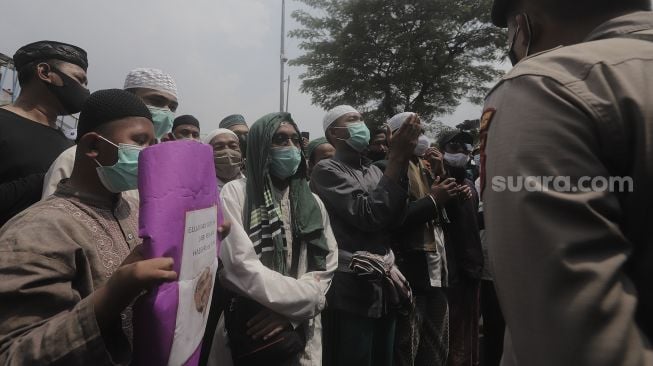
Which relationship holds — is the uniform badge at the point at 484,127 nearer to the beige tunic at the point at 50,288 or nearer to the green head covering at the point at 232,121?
the beige tunic at the point at 50,288

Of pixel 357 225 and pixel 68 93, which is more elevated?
pixel 68 93

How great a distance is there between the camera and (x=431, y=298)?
3.09 m

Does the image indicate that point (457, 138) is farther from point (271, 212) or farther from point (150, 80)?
point (150, 80)

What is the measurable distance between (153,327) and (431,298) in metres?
2.50

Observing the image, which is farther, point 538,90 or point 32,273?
point 32,273

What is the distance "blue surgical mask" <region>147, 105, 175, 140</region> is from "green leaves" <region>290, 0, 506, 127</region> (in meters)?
14.7

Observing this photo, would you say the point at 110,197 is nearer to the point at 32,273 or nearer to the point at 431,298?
the point at 32,273

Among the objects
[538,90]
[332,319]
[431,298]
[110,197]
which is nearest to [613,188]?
[538,90]

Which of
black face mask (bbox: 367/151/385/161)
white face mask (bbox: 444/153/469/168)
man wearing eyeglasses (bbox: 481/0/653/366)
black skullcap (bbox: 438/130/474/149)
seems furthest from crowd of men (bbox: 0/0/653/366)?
black face mask (bbox: 367/151/385/161)

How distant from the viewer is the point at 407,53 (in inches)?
650

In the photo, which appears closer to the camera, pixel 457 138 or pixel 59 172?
pixel 59 172

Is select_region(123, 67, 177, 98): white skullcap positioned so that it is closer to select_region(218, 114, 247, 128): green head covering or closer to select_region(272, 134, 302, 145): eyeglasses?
select_region(272, 134, 302, 145): eyeglasses

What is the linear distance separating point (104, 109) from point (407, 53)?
1650 cm

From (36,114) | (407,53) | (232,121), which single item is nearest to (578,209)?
(36,114)
